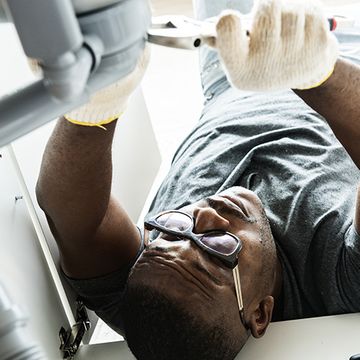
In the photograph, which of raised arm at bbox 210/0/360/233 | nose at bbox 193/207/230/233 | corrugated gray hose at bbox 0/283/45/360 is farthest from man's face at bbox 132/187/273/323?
corrugated gray hose at bbox 0/283/45/360

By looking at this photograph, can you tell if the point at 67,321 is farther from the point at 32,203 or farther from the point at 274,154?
the point at 274,154

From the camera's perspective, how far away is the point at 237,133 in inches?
49.7

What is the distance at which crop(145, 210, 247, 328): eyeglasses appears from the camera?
2.94 feet

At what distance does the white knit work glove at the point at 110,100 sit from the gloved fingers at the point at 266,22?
0.38 feet

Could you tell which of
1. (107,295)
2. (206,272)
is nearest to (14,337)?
(206,272)

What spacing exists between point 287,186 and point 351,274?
0.24 metres

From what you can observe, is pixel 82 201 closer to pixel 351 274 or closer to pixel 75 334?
pixel 75 334

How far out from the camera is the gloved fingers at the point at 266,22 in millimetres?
565

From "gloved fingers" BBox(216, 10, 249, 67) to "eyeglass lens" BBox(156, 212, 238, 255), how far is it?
41cm

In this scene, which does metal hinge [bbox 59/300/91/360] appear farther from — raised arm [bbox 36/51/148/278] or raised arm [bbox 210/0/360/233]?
raised arm [bbox 210/0/360/233]

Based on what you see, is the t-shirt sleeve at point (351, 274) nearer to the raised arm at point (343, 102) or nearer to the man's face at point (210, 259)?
the raised arm at point (343, 102)

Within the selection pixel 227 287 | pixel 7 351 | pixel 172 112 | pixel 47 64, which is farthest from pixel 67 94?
pixel 172 112

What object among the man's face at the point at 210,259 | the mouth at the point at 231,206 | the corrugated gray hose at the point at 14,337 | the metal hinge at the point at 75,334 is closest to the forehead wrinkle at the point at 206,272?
the man's face at the point at 210,259

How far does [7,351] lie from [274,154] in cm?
88
